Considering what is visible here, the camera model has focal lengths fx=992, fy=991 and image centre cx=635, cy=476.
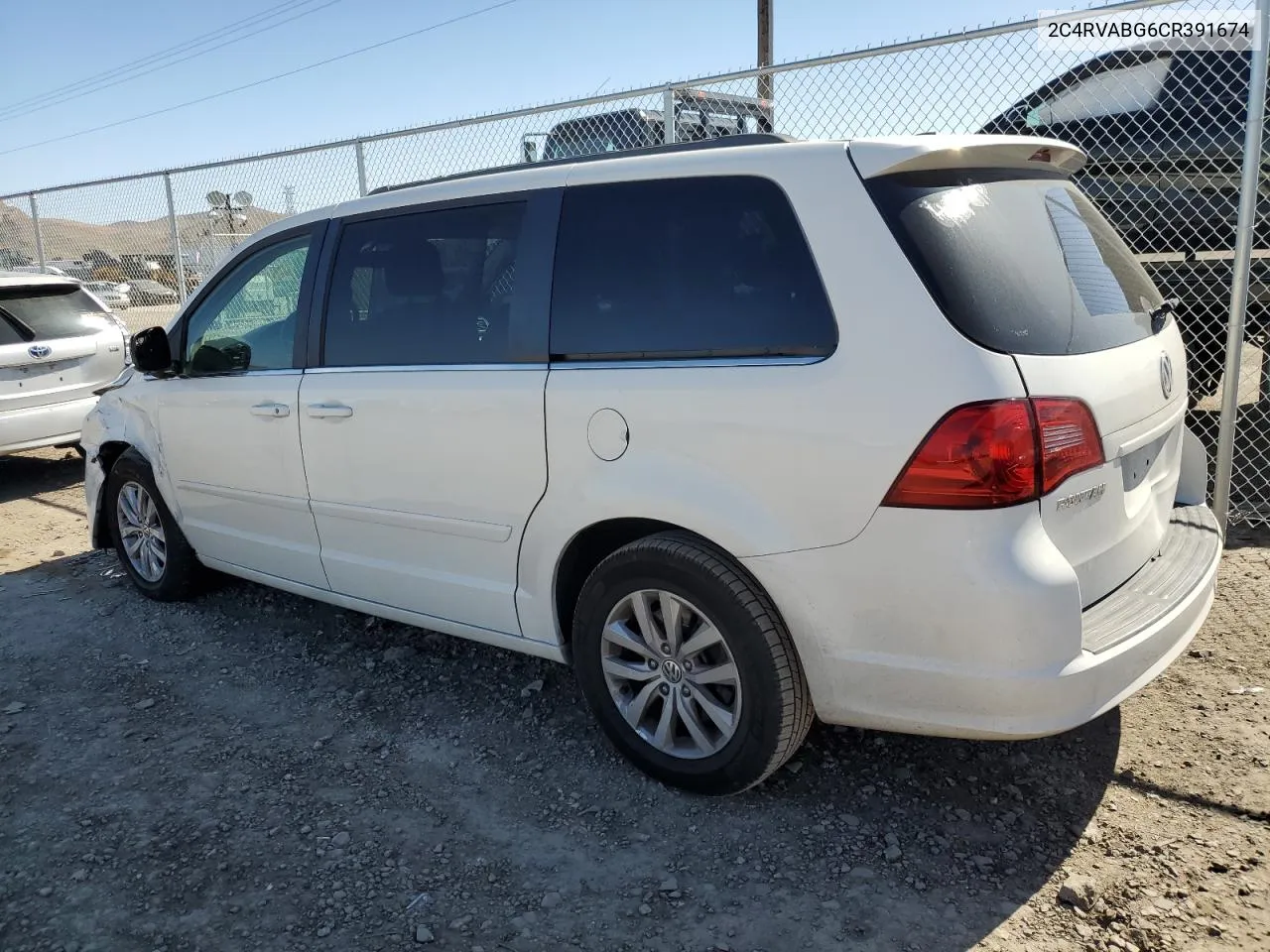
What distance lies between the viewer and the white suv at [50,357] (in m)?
7.39

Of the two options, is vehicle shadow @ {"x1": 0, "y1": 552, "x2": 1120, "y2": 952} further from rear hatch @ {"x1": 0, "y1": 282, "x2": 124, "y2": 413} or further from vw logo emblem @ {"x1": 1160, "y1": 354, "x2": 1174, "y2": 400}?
rear hatch @ {"x1": 0, "y1": 282, "x2": 124, "y2": 413}

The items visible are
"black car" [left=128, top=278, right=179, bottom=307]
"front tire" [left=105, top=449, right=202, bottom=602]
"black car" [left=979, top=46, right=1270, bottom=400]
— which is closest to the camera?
"front tire" [left=105, top=449, right=202, bottom=602]

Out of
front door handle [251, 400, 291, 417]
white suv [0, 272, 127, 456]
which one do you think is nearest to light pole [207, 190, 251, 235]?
white suv [0, 272, 127, 456]

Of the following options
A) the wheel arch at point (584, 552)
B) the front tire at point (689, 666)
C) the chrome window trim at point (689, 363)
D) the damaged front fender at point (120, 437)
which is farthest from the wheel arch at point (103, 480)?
the front tire at point (689, 666)

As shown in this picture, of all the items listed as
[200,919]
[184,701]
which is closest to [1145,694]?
[200,919]

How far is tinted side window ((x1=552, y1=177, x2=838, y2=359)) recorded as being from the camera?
2654mm

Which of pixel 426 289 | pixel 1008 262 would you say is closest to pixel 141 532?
pixel 426 289

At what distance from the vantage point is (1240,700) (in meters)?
3.46

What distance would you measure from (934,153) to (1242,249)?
261cm

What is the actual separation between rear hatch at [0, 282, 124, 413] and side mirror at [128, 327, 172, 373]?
3.68 meters

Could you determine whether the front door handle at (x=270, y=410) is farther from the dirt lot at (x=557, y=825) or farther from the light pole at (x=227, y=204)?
the light pole at (x=227, y=204)

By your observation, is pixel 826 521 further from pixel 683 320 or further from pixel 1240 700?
pixel 1240 700

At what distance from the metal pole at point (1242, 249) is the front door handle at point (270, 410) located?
4.10m

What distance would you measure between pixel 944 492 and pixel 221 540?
11.1 ft
